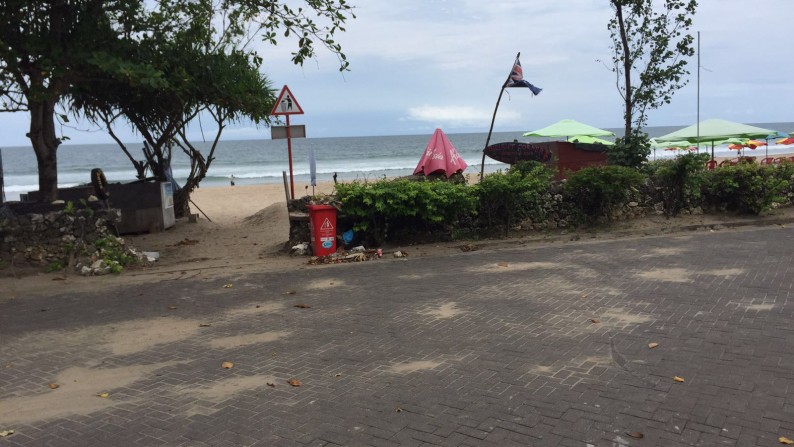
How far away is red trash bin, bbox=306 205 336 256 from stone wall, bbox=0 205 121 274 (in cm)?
317

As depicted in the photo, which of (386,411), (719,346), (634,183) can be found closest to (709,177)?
(634,183)

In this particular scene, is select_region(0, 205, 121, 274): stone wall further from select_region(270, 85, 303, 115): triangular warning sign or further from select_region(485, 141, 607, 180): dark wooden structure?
select_region(485, 141, 607, 180): dark wooden structure

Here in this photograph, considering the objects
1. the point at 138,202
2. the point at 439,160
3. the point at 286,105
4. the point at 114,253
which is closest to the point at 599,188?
the point at 439,160

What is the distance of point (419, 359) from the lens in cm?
514

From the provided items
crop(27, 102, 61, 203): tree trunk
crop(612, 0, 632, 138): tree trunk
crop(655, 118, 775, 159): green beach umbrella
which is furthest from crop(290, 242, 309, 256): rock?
crop(655, 118, 775, 159): green beach umbrella

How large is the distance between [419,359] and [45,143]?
7.83 meters

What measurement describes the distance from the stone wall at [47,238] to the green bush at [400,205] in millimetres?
3843

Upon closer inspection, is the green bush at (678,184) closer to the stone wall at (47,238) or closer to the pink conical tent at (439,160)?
the pink conical tent at (439,160)

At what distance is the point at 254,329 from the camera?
6164 mm

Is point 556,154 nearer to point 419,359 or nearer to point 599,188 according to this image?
point 599,188

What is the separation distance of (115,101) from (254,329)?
951 centimetres

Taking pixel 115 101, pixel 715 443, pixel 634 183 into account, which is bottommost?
pixel 715 443

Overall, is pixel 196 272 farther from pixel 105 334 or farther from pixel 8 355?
pixel 8 355

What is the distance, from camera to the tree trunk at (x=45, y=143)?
981 centimetres
